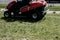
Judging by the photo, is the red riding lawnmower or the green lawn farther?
the red riding lawnmower

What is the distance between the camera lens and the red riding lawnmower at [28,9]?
49.9 feet

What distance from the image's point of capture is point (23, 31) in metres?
11.8

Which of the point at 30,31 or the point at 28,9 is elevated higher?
the point at 28,9

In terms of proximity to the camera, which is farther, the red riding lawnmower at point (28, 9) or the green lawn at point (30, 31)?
the red riding lawnmower at point (28, 9)

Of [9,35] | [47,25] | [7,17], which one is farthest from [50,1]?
[9,35]

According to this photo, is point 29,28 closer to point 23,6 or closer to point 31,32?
point 31,32

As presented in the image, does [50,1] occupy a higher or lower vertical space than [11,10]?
lower

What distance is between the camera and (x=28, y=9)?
15508 mm

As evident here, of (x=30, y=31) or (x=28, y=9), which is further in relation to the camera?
(x=28, y=9)

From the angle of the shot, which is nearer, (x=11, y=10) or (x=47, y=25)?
(x=47, y=25)

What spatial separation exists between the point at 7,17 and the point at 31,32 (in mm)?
5400

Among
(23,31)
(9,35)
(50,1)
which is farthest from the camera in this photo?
(50,1)

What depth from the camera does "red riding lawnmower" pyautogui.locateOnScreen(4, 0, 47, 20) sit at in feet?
49.9

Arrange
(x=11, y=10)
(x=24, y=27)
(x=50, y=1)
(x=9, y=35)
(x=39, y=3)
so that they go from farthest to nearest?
(x=50, y=1)
(x=11, y=10)
(x=39, y=3)
(x=24, y=27)
(x=9, y=35)
